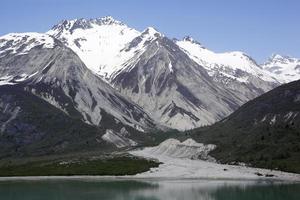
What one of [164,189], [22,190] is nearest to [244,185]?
[164,189]

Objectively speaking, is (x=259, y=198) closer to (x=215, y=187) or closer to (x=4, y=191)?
(x=215, y=187)

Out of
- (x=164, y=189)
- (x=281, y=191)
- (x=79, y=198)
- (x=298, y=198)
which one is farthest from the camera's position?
(x=164, y=189)

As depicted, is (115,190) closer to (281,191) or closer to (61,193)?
(61,193)

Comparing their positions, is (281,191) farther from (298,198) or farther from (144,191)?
(144,191)

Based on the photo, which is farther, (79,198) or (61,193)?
(61,193)

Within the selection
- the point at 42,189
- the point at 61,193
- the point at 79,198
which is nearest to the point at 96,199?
the point at 79,198

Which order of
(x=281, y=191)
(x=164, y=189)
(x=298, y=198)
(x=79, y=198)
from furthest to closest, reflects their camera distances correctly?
(x=164, y=189)
(x=281, y=191)
(x=79, y=198)
(x=298, y=198)

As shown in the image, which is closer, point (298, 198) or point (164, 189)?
point (298, 198)
